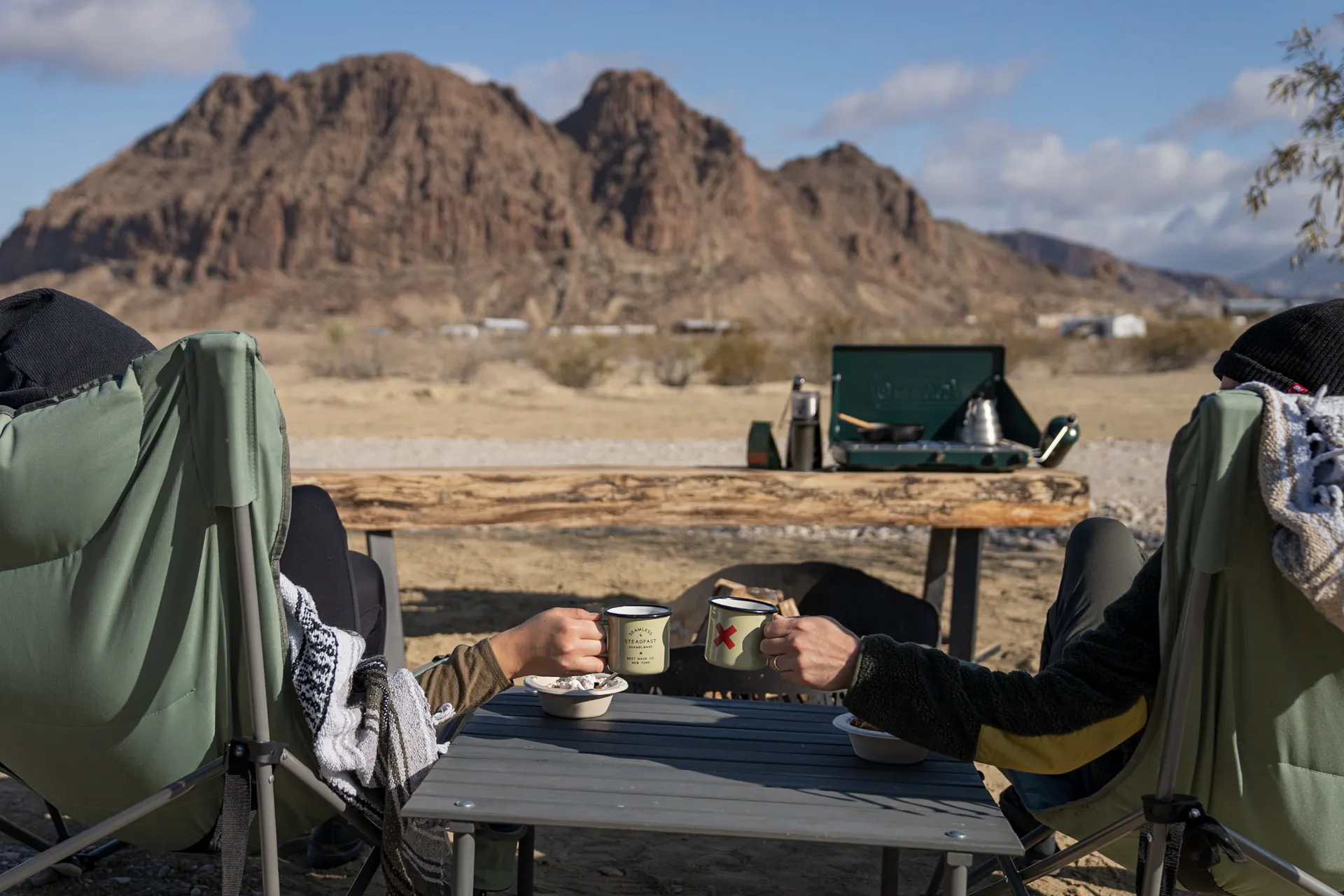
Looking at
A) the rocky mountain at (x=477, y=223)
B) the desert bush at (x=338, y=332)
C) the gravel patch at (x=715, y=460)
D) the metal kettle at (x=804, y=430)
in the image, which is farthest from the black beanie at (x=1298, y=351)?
the rocky mountain at (x=477, y=223)

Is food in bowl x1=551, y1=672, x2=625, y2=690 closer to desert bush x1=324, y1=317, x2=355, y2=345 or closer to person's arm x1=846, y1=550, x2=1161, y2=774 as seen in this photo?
person's arm x1=846, y1=550, x2=1161, y2=774

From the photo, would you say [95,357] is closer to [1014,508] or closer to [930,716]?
[930,716]

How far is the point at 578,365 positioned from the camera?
20.2m

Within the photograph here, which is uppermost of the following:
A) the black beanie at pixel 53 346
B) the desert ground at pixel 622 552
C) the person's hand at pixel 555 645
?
the black beanie at pixel 53 346

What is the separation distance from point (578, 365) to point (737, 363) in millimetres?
2997

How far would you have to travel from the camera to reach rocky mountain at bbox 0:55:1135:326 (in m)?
85.0

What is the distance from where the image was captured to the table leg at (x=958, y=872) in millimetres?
1394

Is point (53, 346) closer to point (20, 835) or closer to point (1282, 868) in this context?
point (20, 835)

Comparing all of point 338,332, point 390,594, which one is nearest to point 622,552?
point 390,594

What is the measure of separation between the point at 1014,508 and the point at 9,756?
3.06 meters

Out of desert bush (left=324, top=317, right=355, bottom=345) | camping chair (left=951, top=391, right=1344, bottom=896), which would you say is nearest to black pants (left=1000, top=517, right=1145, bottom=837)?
camping chair (left=951, top=391, right=1344, bottom=896)

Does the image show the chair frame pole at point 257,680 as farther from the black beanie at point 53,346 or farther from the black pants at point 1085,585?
the black pants at point 1085,585

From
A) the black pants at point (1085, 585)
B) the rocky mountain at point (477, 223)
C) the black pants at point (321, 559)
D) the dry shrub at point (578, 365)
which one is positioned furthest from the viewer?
the rocky mountain at point (477, 223)

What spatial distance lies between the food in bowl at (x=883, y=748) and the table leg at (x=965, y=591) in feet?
8.11
